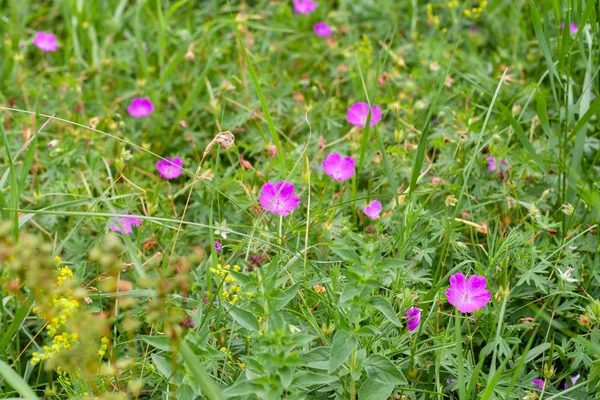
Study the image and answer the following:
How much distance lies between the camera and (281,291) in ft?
5.19

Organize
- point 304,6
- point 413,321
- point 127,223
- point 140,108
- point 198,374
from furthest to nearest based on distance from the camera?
point 304,6 < point 140,108 < point 127,223 < point 413,321 < point 198,374

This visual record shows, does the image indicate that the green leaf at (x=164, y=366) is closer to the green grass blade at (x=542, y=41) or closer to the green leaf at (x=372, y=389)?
the green leaf at (x=372, y=389)

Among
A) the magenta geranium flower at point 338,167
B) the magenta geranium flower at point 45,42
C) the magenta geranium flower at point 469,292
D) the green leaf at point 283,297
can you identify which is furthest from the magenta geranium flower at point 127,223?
the magenta geranium flower at point 45,42

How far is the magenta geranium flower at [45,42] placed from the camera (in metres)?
3.41

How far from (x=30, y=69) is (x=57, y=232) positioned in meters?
1.44

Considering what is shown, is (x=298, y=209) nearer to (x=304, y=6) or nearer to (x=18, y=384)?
(x=18, y=384)

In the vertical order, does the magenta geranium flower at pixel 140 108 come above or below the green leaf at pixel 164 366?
below

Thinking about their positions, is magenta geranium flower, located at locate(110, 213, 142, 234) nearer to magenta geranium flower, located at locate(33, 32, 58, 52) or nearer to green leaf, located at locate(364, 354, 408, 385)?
green leaf, located at locate(364, 354, 408, 385)

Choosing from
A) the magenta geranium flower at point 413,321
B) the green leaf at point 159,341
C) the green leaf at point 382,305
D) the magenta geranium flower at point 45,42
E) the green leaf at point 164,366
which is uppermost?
the green leaf at point 382,305

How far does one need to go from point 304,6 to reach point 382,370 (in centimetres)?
241

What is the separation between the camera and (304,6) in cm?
357

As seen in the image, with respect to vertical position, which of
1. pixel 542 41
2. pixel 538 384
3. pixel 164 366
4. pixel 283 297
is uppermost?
pixel 542 41

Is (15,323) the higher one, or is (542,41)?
(542,41)

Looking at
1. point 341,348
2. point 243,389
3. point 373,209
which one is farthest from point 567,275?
point 243,389
